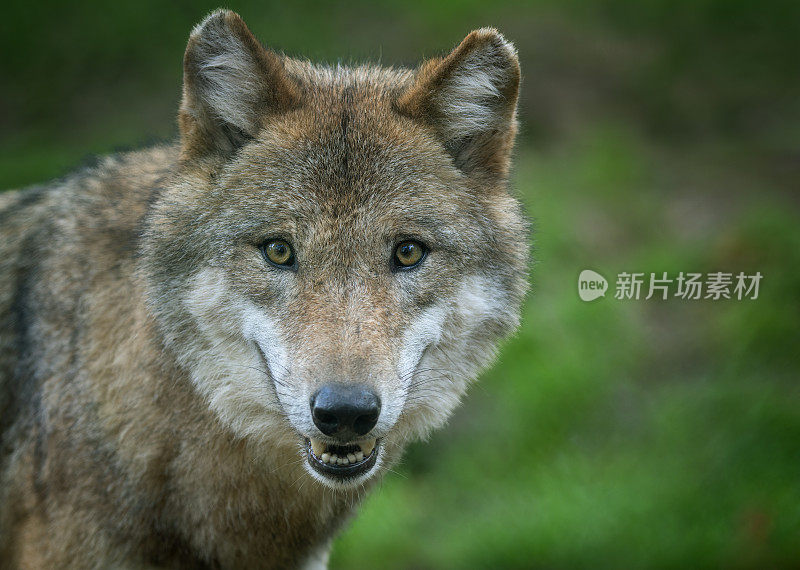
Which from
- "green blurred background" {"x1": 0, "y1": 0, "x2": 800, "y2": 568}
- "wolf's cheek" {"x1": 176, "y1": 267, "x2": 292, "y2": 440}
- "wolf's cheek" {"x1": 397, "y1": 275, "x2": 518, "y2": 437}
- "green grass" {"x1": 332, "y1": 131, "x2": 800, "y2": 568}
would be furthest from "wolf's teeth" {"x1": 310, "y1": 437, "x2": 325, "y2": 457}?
"green blurred background" {"x1": 0, "y1": 0, "x2": 800, "y2": 568}

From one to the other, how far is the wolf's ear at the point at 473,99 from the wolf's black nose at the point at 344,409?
1.30m

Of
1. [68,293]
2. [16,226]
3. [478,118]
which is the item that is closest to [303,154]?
[478,118]

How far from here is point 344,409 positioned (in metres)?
2.86

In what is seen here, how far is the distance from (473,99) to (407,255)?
2.60 feet

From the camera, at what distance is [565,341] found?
25.6 feet

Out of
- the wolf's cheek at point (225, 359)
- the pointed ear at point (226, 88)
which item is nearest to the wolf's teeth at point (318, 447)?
the wolf's cheek at point (225, 359)

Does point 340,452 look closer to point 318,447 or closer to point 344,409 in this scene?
point 318,447

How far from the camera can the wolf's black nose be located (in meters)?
2.86

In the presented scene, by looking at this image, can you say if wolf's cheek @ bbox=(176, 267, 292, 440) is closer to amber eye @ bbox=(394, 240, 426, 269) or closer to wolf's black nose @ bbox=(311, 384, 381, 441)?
wolf's black nose @ bbox=(311, 384, 381, 441)

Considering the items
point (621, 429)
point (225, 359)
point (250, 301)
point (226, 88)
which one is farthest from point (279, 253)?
point (621, 429)

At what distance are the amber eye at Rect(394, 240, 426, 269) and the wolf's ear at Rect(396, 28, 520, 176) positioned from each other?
548 millimetres

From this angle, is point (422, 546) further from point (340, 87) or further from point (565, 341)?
point (340, 87)

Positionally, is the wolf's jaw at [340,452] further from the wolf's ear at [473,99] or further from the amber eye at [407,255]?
the wolf's ear at [473,99]

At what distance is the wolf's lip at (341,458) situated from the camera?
3.15m
